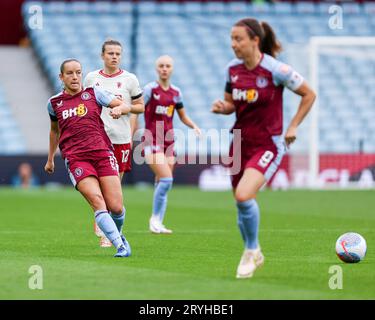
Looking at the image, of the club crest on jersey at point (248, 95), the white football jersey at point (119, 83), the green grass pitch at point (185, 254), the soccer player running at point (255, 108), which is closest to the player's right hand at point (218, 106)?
the soccer player running at point (255, 108)

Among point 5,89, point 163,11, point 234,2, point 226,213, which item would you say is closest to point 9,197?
point 226,213

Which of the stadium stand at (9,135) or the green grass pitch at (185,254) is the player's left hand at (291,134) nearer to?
the green grass pitch at (185,254)

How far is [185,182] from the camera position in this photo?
93.1ft

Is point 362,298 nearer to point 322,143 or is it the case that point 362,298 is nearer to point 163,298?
point 163,298

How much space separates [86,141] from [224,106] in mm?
2144

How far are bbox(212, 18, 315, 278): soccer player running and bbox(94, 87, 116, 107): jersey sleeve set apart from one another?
72.9 inches

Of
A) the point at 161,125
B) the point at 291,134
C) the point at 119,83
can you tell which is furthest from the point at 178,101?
the point at 291,134

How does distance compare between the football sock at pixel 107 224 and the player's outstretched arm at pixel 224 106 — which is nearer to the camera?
the player's outstretched arm at pixel 224 106

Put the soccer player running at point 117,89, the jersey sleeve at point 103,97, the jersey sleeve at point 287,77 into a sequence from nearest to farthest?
the jersey sleeve at point 287,77 → the jersey sleeve at point 103,97 → the soccer player running at point 117,89

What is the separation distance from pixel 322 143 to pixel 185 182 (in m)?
5.00

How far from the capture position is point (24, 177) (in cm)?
2722

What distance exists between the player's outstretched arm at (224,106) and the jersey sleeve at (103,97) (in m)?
1.83

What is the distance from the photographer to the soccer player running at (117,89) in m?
11.7

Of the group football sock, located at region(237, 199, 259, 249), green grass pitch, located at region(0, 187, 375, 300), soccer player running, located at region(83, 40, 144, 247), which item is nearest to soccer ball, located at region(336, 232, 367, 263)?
green grass pitch, located at region(0, 187, 375, 300)
